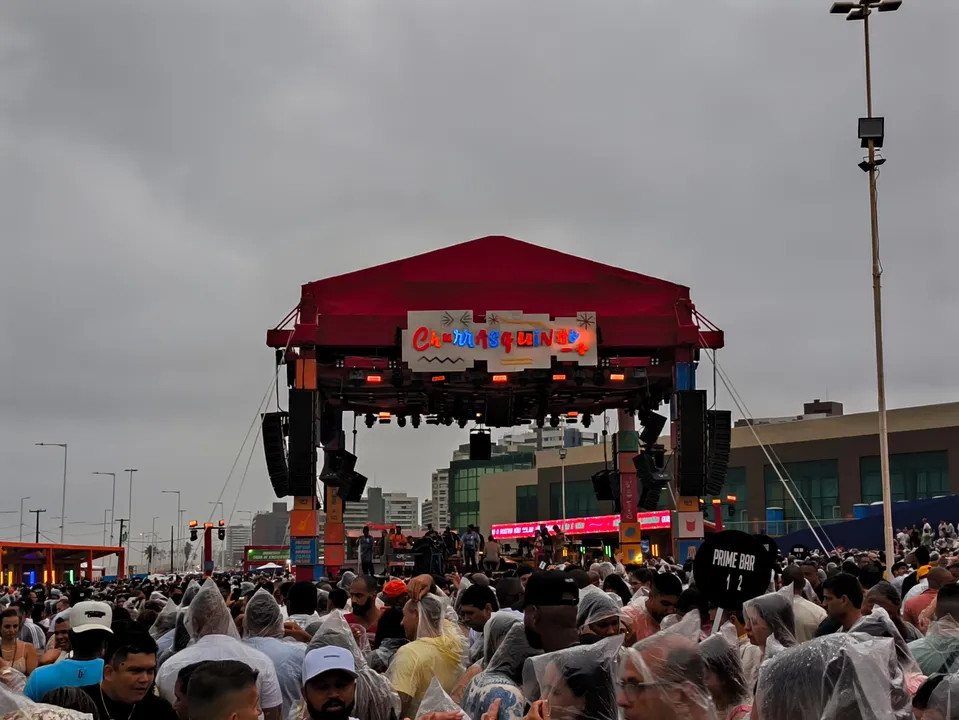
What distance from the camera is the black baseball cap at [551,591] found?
5.60m

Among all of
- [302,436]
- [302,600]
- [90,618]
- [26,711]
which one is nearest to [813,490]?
[302,436]

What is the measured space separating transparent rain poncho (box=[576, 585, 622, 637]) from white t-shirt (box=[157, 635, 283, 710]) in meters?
1.83

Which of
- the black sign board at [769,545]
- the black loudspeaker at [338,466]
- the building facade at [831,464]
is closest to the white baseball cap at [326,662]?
the black sign board at [769,545]

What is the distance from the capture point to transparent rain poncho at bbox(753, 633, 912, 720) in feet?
11.8

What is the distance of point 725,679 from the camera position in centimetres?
455

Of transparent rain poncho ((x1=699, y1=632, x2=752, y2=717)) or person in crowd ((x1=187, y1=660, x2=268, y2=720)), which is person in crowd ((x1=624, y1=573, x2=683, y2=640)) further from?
person in crowd ((x1=187, y1=660, x2=268, y2=720))

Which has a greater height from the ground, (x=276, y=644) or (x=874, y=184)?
(x=874, y=184)

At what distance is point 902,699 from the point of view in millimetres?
4051

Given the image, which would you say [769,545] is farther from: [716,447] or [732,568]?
[716,447]

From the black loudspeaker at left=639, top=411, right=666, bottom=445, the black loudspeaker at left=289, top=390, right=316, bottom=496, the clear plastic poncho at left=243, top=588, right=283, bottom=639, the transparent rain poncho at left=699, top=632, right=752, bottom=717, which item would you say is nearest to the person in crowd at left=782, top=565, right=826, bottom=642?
the clear plastic poncho at left=243, top=588, right=283, bottom=639

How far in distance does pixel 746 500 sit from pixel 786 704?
7798 centimetres

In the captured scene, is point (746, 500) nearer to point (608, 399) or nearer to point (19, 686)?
point (608, 399)

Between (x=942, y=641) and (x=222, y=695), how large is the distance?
12.5 ft

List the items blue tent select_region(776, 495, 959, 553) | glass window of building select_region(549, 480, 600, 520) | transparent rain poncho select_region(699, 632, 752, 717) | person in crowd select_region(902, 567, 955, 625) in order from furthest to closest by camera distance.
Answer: glass window of building select_region(549, 480, 600, 520)
blue tent select_region(776, 495, 959, 553)
person in crowd select_region(902, 567, 955, 625)
transparent rain poncho select_region(699, 632, 752, 717)
